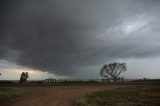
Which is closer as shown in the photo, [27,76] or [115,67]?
[27,76]

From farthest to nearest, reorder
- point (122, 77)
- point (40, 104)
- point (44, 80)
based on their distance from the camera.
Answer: point (122, 77)
point (44, 80)
point (40, 104)

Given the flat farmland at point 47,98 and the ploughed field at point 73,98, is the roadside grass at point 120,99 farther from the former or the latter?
the flat farmland at point 47,98

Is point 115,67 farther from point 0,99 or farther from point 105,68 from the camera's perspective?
point 0,99

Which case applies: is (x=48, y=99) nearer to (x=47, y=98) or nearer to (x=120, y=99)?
(x=47, y=98)

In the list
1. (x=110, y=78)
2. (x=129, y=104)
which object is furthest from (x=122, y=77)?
(x=129, y=104)

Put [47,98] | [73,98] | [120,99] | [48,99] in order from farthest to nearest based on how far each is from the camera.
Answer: [120,99], [73,98], [47,98], [48,99]

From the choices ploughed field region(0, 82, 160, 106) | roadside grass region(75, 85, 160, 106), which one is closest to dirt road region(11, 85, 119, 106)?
ploughed field region(0, 82, 160, 106)

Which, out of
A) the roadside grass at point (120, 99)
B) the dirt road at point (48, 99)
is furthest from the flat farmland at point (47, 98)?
the roadside grass at point (120, 99)

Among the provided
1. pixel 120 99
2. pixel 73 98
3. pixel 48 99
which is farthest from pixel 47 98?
pixel 120 99

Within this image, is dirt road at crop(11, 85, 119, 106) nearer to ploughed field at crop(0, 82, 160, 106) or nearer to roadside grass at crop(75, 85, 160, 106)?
ploughed field at crop(0, 82, 160, 106)

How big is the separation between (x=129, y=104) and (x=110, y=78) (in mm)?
66465

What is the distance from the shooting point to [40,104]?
20344 millimetres

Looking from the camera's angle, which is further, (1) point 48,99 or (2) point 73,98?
(2) point 73,98

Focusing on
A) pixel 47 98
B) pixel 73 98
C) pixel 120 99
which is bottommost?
pixel 120 99
